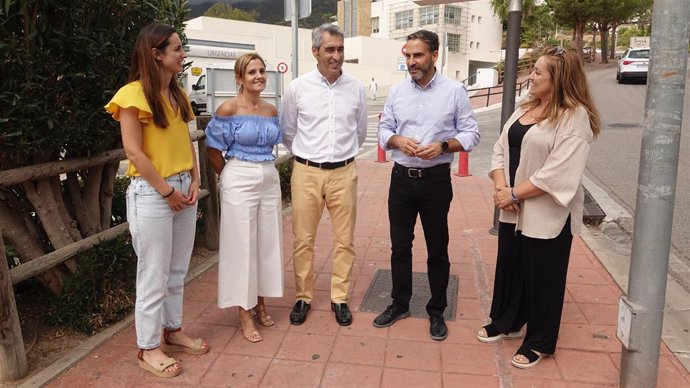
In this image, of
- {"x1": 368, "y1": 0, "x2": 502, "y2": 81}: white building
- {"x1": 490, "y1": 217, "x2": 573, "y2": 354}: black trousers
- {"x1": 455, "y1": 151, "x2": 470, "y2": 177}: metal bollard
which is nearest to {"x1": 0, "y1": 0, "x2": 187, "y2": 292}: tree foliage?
{"x1": 490, "y1": 217, "x2": 573, "y2": 354}: black trousers

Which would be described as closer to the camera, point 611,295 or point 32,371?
point 32,371

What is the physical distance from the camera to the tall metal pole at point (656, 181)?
2.42 m

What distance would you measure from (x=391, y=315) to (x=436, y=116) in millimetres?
1368

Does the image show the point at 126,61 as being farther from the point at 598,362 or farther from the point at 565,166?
the point at 598,362

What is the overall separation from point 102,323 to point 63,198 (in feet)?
2.94

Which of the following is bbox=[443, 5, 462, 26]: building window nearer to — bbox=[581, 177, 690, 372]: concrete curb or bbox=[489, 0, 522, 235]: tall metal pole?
bbox=[581, 177, 690, 372]: concrete curb

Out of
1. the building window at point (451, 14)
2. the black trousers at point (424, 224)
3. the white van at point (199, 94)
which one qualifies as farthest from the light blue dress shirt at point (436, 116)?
the building window at point (451, 14)

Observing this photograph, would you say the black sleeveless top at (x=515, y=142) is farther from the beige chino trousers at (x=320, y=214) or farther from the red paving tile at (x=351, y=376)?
the red paving tile at (x=351, y=376)

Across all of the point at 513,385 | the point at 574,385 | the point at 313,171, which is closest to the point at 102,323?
the point at 313,171

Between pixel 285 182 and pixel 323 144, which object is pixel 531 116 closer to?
pixel 323 144

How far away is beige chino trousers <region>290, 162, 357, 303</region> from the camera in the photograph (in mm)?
3645

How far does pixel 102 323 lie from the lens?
143 inches

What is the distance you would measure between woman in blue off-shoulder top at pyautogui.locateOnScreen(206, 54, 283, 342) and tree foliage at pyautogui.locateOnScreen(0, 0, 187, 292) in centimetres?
76

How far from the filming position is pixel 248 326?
140 inches
